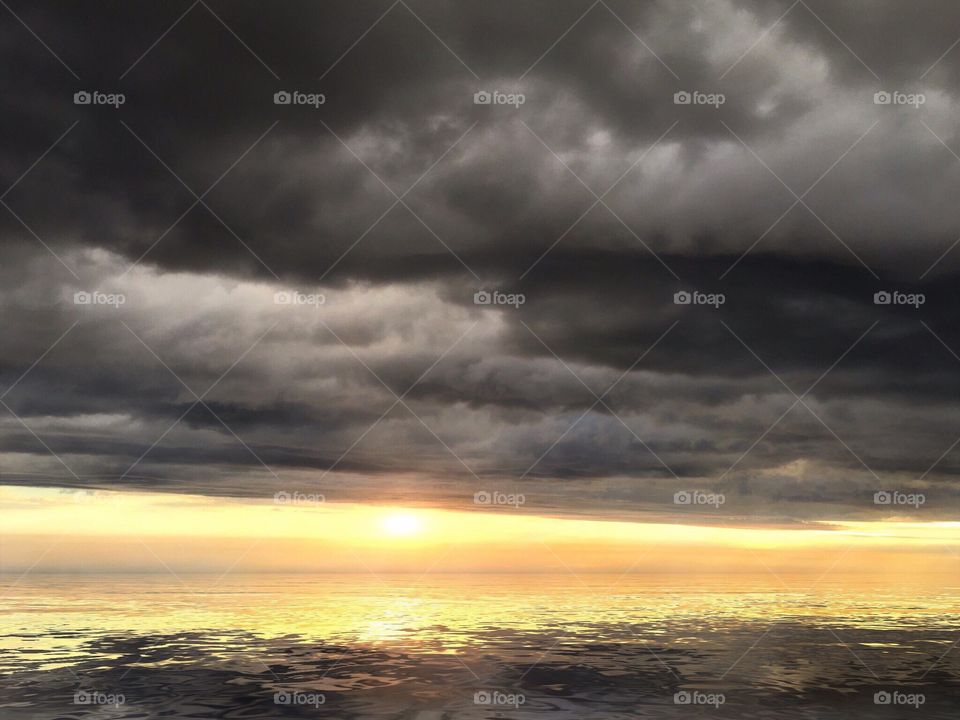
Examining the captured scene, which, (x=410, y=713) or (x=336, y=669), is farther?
(x=336, y=669)

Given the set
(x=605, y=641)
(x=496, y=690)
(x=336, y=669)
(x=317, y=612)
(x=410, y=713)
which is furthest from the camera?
(x=317, y=612)

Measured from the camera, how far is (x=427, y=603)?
170 meters

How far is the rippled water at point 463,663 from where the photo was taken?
181ft

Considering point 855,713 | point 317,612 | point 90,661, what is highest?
point 317,612

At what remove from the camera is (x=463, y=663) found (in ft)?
246

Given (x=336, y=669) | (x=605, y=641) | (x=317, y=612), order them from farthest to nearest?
(x=317, y=612) < (x=605, y=641) < (x=336, y=669)

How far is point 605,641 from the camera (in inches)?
3775

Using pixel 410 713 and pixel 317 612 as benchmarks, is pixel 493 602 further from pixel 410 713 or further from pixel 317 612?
pixel 410 713

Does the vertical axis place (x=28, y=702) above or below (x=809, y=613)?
below

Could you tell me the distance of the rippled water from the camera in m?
55.3

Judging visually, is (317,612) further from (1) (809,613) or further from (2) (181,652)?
(1) (809,613)

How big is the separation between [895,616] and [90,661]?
11629 cm

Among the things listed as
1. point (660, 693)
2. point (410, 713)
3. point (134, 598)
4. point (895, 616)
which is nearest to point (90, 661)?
point (410, 713)

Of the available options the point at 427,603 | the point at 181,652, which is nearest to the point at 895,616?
the point at 427,603
